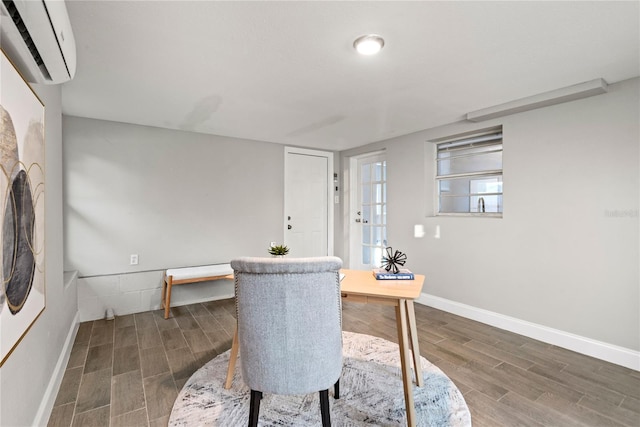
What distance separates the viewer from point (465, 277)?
338 centimetres

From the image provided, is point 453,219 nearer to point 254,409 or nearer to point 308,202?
point 308,202

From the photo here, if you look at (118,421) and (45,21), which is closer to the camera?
(45,21)

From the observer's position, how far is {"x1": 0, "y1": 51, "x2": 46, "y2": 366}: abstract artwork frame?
1066 mm

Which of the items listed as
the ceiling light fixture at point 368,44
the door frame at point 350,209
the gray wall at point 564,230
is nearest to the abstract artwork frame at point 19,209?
the ceiling light fixture at point 368,44

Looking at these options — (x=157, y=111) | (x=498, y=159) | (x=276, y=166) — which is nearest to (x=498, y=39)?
(x=498, y=159)

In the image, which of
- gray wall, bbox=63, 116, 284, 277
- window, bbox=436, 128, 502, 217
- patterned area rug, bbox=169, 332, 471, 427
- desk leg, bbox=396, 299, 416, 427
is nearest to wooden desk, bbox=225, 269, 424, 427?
desk leg, bbox=396, 299, 416, 427

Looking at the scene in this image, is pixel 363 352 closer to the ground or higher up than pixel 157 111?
closer to the ground

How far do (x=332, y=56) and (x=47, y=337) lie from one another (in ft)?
7.79

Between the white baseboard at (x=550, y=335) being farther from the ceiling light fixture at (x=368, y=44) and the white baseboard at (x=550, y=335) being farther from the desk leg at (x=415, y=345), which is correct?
the ceiling light fixture at (x=368, y=44)

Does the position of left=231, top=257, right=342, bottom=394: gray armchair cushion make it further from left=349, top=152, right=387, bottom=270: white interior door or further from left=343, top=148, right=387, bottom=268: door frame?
left=343, top=148, right=387, bottom=268: door frame

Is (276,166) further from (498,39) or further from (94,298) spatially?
(498,39)

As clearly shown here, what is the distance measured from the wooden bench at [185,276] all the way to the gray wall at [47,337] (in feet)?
2.64

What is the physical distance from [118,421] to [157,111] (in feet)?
8.45

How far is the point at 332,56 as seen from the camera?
1.97 m
